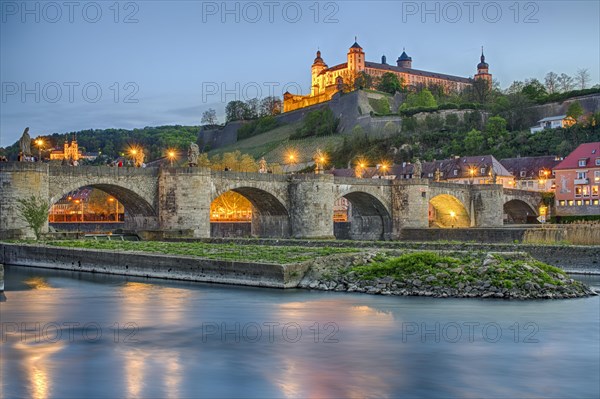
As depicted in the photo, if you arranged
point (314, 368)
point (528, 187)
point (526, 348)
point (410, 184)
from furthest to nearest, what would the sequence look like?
point (528, 187) < point (410, 184) < point (526, 348) < point (314, 368)

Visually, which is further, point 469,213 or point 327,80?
point 327,80

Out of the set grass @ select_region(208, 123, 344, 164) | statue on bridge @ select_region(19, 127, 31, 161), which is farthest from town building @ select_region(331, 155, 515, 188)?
statue on bridge @ select_region(19, 127, 31, 161)

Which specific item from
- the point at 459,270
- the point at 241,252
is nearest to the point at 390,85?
the point at 241,252

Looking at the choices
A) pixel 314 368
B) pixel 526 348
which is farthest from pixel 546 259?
pixel 314 368

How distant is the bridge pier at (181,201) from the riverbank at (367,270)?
43.5ft

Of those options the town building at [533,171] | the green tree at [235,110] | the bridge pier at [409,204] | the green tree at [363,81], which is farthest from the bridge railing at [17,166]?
the green tree at [235,110]

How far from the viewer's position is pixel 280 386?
540 inches

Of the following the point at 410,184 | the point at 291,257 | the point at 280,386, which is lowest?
the point at 280,386

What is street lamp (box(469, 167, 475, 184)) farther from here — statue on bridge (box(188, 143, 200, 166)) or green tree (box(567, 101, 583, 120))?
statue on bridge (box(188, 143, 200, 166))

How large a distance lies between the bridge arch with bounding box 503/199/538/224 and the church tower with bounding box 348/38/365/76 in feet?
281

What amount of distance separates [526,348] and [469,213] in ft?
172

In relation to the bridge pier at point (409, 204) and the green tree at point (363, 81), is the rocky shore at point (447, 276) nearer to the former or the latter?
the bridge pier at point (409, 204)

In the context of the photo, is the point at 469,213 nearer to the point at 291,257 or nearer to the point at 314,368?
the point at 291,257

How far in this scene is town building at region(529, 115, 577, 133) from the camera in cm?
10981
